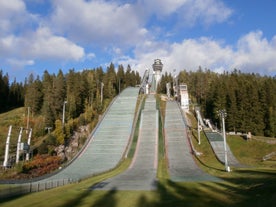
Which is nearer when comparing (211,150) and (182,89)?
(211,150)

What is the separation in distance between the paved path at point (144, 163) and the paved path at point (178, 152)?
78.0 inches

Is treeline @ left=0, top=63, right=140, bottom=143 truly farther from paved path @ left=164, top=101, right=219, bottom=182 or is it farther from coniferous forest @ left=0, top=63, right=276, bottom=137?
paved path @ left=164, top=101, right=219, bottom=182

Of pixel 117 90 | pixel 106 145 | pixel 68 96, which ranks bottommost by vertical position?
pixel 106 145

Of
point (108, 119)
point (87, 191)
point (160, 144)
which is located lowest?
point (87, 191)

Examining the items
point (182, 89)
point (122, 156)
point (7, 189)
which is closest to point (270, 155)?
point (122, 156)

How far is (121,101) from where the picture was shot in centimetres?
8019

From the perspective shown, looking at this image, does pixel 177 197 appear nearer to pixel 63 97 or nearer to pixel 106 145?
pixel 106 145

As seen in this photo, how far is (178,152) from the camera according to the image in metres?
46.3

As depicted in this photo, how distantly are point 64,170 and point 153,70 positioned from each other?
8701 cm

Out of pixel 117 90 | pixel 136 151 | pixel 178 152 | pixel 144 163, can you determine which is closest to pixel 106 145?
pixel 136 151

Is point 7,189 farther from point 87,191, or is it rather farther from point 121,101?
point 121,101

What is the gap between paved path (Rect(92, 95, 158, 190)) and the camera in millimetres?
24919

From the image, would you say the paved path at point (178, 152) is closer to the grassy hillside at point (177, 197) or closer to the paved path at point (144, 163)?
the paved path at point (144, 163)

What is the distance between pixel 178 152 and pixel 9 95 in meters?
83.1
